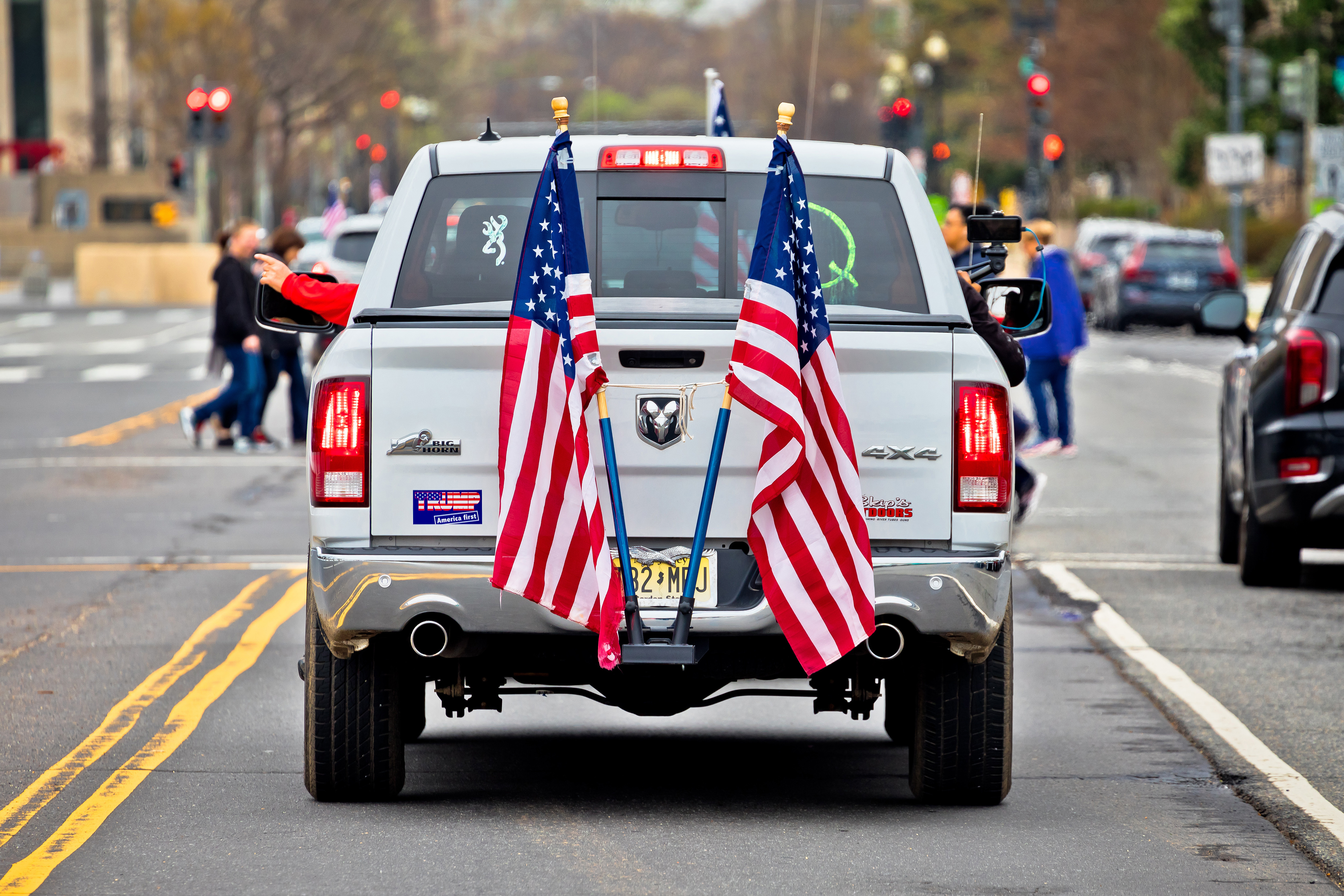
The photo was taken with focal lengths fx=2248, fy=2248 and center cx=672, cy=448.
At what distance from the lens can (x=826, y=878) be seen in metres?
5.79

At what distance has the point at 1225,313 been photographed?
11.4m

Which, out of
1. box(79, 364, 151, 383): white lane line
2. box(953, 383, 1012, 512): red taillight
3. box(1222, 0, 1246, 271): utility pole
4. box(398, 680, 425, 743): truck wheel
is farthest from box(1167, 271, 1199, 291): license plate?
box(953, 383, 1012, 512): red taillight

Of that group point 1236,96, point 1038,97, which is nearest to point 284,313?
point 1236,96

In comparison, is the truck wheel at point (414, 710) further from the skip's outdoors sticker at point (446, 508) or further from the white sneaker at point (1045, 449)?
the white sneaker at point (1045, 449)

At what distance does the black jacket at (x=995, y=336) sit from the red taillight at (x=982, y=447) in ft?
4.80

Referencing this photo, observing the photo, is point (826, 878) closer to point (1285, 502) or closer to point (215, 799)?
point (215, 799)

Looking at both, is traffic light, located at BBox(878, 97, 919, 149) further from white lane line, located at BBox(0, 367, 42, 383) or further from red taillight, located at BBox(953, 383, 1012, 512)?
red taillight, located at BBox(953, 383, 1012, 512)

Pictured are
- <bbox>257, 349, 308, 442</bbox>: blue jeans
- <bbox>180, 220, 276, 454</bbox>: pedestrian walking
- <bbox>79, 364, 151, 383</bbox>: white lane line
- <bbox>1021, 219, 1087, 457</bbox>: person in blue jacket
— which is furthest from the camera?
<bbox>79, 364, 151, 383</bbox>: white lane line

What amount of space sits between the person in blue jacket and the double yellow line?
817 cm

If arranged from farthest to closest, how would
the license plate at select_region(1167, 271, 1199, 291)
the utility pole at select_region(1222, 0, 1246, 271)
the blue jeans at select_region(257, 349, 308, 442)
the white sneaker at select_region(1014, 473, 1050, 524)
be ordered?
the utility pole at select_region(1222, 0, 1246, 271) → the license plate at select_region(1167, 271, 1199, 291) → the blue jeans at select_region(257, 349, 308, 442) → the white sneaker at select_region(1014, 473, 1050, 524)

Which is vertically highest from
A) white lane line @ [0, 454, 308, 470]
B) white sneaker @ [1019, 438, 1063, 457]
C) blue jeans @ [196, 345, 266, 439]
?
blue jeans @ [196, 345, 266, 439]

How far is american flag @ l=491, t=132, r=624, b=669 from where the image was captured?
598cm

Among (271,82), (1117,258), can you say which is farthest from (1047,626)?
(271,82)

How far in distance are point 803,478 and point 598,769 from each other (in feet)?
5.63
